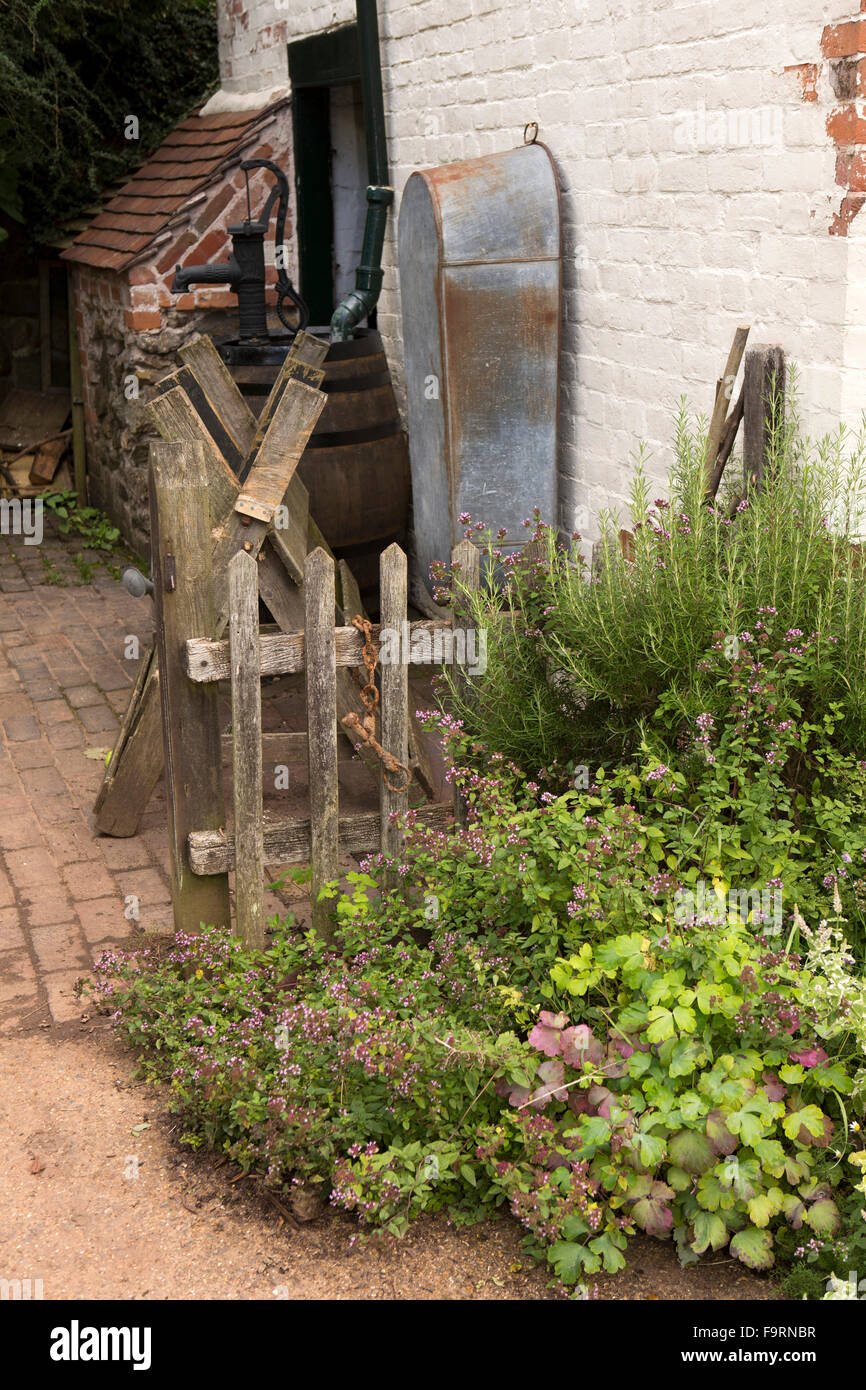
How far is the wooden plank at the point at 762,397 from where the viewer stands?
3656 mm

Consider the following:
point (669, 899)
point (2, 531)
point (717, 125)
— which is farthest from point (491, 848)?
point (2, 531)

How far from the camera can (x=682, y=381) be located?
426 centimetres

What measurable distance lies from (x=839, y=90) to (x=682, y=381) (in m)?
1.04

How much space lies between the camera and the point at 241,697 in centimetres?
333

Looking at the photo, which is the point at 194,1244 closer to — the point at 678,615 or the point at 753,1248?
the point at 753,1248

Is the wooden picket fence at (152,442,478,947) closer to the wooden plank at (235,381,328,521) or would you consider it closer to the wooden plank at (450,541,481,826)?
the wooden plank at (450,541,481,826)

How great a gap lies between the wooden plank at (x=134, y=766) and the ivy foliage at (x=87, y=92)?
470cm

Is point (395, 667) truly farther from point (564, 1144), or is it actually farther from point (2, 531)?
point (2, 531)

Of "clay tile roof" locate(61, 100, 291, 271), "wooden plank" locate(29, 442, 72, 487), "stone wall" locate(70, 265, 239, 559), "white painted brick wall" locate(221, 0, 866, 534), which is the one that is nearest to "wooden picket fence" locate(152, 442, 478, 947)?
"white painted brick wall" locate(221, 0, 866, 534)

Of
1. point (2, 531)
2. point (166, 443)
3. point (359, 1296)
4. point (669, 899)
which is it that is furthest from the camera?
point (2, 531)

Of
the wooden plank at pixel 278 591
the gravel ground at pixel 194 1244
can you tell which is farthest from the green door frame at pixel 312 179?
the gravel ground at pixel 194 1244

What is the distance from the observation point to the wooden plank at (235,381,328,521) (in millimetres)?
3920

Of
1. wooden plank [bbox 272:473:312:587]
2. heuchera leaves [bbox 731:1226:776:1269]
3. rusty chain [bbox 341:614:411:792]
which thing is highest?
wooden plank [bbox 272:473:312:587]

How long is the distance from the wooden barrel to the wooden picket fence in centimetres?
214
